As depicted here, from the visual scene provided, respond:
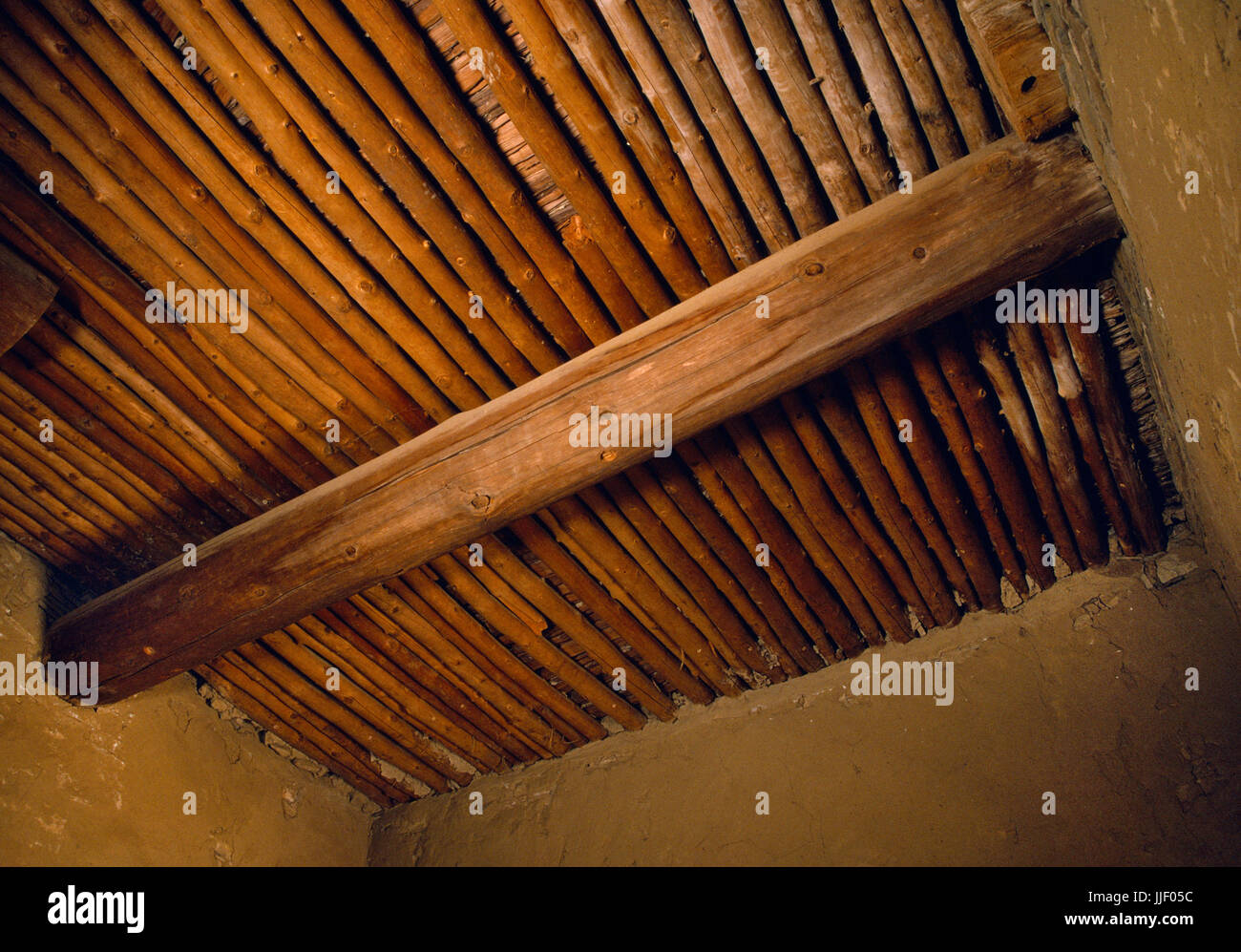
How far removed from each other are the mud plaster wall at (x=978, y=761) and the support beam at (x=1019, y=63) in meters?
1.32

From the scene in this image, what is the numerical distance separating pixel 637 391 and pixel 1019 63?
3.30 feet

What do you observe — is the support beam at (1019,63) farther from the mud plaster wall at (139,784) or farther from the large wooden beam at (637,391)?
the mud plaster wall at (139,784)

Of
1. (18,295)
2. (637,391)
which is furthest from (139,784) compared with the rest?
(637,391)

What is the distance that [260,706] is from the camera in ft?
9.57

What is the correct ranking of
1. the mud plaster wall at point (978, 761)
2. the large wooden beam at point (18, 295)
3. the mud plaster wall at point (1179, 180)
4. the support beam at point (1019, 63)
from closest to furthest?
the mud plaster wall at point (1179, 180)
the support beam at point (1019, 63)
the large wooden beam at point (18, 295)
the mud plaster wall at point (978, 761)

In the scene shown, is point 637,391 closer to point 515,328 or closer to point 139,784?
point 515,328

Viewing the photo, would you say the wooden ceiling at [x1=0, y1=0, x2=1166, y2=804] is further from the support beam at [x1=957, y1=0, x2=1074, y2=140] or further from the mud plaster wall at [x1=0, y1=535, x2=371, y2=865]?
the mud plaster wall at [x1=0, y1=535, x2=371, y2=865]

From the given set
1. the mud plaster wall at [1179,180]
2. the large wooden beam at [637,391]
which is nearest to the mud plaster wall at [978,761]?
the mud plaster wall at [1179,180]

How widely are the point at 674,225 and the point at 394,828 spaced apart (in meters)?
2.67

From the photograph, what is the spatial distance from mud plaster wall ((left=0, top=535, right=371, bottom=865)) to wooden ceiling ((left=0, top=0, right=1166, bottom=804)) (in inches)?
7.6

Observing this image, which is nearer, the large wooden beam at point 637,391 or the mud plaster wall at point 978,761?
the large wooden beam at point 637,391

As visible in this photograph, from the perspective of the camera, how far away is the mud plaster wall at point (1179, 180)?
1.10m

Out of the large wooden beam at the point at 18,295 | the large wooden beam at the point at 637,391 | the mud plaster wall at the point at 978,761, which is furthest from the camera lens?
the mud plaster wall at the point at 978,761
